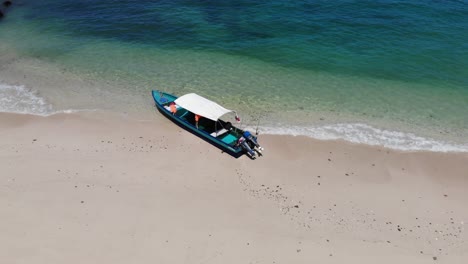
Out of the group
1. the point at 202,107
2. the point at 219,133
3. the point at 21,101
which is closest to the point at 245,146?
the point at 219,133

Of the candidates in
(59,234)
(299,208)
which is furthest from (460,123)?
(59,234)

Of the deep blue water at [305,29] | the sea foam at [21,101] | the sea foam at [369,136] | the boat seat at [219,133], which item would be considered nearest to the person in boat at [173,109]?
the boat seat at [219,133]

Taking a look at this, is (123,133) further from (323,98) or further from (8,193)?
(323,98)

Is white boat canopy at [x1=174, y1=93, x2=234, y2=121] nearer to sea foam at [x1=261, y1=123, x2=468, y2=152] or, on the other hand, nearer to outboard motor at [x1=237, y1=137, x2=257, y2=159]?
outboard motor at [x1=237, y1=137, x2=257, y2=159]

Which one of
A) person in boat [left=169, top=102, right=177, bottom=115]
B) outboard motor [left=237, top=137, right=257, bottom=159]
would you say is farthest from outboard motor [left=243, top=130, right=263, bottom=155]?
person in boat [left=169, top=102, right=177, bottom=115]

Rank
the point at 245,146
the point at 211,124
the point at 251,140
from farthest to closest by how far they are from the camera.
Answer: the point at 211,124, the point at 251,140, the point at 245,146

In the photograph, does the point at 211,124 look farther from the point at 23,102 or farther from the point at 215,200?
the point at 23,102

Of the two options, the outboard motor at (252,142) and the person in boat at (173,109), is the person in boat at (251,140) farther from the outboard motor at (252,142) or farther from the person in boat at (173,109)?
the person in boat at (173,109)
